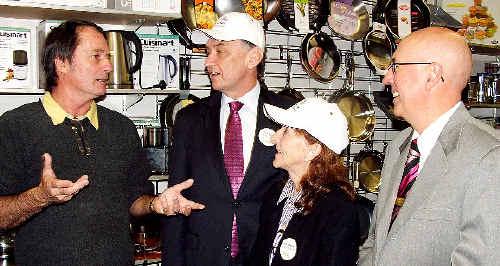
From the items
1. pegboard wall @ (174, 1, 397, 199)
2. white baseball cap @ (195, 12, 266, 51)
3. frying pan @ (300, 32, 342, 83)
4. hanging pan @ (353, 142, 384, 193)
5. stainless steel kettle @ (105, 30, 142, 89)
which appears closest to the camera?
white baseball cap @ (195, 12, 266, 51)

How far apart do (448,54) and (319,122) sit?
54cm

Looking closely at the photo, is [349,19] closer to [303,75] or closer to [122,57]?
[303,75]

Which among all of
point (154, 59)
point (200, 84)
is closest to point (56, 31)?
point (154, 59)

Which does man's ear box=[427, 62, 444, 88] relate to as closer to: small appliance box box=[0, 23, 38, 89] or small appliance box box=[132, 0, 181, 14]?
small appliance box box=[132, 0, 181, 14]

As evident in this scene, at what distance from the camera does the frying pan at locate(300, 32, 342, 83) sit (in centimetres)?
393

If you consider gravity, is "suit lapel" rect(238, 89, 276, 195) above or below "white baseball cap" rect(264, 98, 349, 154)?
below

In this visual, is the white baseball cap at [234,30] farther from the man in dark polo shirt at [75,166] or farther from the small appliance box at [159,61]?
the man in dark polo shirt at [75,166]

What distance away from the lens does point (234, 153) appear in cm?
266

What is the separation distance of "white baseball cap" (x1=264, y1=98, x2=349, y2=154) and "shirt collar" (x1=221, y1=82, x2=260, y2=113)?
478mm

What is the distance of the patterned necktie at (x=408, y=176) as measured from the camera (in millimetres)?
2016

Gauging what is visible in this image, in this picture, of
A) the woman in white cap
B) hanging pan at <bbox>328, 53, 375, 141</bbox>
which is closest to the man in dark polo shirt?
the woman in white cap

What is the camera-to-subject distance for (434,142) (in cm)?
199

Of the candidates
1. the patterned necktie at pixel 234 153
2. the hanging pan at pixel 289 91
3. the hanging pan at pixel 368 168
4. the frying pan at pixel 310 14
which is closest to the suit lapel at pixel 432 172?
the patterned necktie at pixel 234 153

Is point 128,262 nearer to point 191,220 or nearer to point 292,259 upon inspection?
point 191,220
